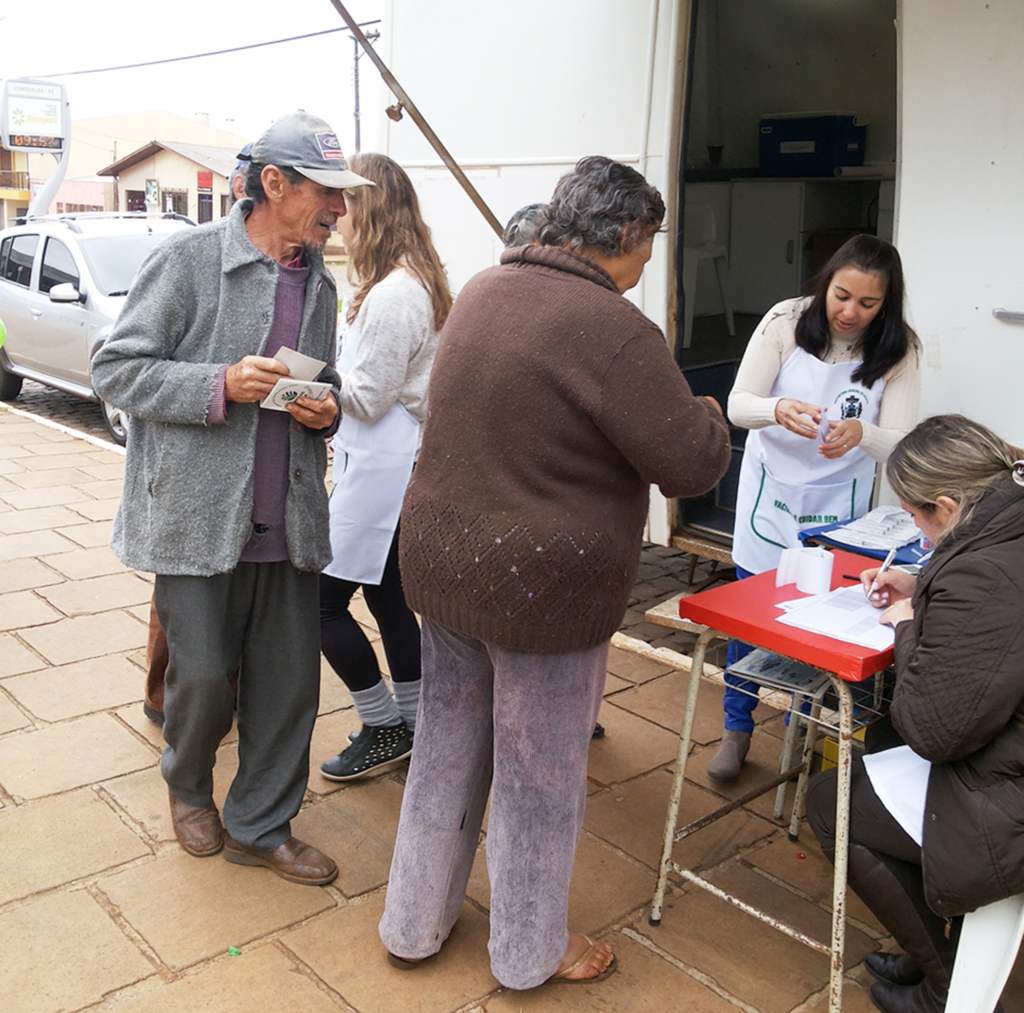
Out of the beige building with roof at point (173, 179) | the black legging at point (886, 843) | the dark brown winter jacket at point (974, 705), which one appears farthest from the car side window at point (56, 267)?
the beige building with roof at point (173, 179)

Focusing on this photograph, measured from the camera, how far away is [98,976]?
2381 millimetres

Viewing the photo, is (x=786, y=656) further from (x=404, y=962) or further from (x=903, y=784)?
(x=404, y=962)

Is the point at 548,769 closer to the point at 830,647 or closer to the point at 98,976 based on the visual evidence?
the point at 830,647

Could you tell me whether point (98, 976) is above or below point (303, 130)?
below

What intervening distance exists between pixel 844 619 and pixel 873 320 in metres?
1.18

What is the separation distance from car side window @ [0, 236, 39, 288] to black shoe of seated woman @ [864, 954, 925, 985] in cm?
918

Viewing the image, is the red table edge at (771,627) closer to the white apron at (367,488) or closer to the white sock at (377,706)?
the white apron at (367,488)

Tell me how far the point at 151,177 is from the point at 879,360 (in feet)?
145

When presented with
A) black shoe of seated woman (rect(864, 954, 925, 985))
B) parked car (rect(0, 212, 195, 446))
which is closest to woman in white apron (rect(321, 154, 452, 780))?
black shoe of seated woman (rect(864, 954, 925, 985))

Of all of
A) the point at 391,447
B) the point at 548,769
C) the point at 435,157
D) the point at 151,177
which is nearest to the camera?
the point at 548,769

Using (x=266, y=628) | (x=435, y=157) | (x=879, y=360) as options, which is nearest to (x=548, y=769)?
(x=266, y=628)

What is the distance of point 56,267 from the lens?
9117 mm

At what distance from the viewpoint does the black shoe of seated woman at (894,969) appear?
2434 millimetres

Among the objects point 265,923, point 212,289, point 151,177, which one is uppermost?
point 151,177
